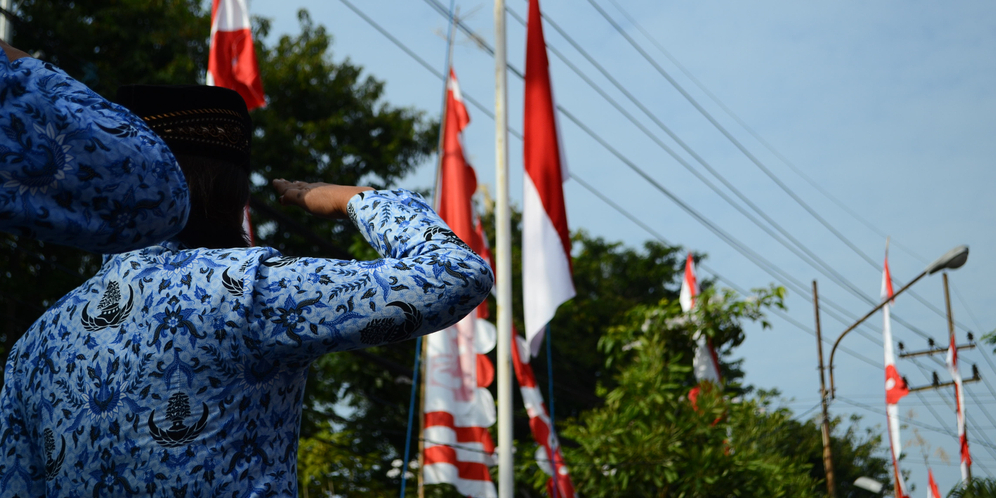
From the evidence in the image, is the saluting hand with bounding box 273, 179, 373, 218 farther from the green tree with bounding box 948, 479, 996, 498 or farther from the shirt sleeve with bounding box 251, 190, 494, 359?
the green tree with bounding box 948, 479, 996, 498

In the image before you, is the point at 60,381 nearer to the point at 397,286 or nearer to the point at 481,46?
the point at 397,286

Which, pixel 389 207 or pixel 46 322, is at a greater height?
pixel 389 207

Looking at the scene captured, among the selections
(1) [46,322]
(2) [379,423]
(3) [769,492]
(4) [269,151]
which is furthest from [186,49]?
(1) [46,322]

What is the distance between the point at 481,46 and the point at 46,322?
842 centimetres

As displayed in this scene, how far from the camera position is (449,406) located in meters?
9.32

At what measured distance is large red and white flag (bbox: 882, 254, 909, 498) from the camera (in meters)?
15.7

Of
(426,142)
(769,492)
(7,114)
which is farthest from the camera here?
(426,142)

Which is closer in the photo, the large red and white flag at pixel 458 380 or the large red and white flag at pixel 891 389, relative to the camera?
the large red and white flag at pixel 458 380

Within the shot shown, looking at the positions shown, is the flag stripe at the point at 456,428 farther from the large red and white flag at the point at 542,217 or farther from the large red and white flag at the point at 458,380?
the large red and white flag at the point at 542,217

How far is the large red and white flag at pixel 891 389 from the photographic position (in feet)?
51.5

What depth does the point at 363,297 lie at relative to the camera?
1.17 m

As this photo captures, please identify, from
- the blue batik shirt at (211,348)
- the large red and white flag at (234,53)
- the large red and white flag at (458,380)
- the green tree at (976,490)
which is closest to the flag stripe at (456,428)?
the large red and white flag at (458,380)

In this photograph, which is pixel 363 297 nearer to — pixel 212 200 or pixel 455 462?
pixel 212 200

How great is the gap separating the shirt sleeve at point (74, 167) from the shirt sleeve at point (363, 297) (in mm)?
252
